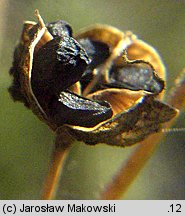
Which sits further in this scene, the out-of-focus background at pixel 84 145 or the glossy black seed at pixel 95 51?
the out-of-focus background at pixel 84 145

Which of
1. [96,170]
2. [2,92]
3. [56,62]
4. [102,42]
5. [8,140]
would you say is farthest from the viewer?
[96,170]

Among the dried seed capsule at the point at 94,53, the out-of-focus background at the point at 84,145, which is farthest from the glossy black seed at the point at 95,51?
the out-of-focus background at the point at 84,145

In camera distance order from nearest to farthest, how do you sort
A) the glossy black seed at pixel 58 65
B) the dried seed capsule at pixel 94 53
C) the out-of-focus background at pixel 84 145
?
the glossy black seed at pixel 58 65 < the dried seed capsule at pixel 94 53 < the out-of-focus background at pixel 84 145

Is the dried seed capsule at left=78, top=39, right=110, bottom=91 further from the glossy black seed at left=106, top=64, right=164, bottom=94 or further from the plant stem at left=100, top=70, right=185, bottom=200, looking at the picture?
the plant stem at left=100, top=70, right=185, bottom=200

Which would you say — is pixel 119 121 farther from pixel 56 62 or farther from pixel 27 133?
pixel 27 133

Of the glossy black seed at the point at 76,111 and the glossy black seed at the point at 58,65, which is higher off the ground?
the glossy black seed at the point at 58,65

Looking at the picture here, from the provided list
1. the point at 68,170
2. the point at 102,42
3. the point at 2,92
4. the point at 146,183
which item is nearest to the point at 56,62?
the point at 102,42

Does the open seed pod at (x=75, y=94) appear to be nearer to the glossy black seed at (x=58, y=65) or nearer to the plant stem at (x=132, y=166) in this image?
the glossy black seed at (x=58, y=65)

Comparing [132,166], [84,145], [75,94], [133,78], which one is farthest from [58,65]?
[84,145]
